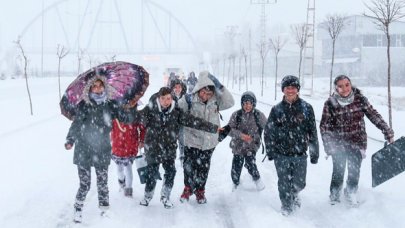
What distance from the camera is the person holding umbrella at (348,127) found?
5.35 m

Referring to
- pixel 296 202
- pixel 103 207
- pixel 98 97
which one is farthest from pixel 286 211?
pixel 98 97

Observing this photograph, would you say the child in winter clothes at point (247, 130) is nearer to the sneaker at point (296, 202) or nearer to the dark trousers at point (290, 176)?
the dark trousers at point (290, 176)

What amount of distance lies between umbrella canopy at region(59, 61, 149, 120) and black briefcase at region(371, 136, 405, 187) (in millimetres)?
2931

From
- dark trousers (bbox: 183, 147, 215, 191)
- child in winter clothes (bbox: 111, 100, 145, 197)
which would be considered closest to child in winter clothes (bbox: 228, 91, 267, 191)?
dark trousers (bbox: 183, 147, 215, 191)

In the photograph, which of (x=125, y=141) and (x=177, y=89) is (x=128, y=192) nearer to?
(x=125, y=141)

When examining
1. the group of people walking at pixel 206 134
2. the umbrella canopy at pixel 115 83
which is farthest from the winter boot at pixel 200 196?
the umbrella canopy at pixel 115 83

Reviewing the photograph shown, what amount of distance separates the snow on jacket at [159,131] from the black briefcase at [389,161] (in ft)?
7.96

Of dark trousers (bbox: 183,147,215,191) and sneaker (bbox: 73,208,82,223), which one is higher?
dark trousers (bbox: 183,147,215,191)

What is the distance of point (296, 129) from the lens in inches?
207

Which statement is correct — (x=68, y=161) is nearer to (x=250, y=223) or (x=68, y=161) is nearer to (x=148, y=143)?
(x=148, y=143)

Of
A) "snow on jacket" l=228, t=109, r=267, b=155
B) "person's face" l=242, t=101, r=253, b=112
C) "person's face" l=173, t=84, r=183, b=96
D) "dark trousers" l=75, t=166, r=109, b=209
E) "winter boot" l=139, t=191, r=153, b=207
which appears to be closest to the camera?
"dark trousers" l=75, t=166, r=109, b=209

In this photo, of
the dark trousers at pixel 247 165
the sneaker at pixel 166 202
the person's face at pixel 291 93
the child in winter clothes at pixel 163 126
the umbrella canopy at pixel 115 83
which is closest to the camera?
the umbrella canopy at pixel 115 83

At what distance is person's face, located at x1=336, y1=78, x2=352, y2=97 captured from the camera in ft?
17.4

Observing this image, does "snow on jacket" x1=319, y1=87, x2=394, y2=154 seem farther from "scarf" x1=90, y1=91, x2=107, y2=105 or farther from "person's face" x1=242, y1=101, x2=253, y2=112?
"scarf" x1=90, y1=91, x2=107, y2=105
